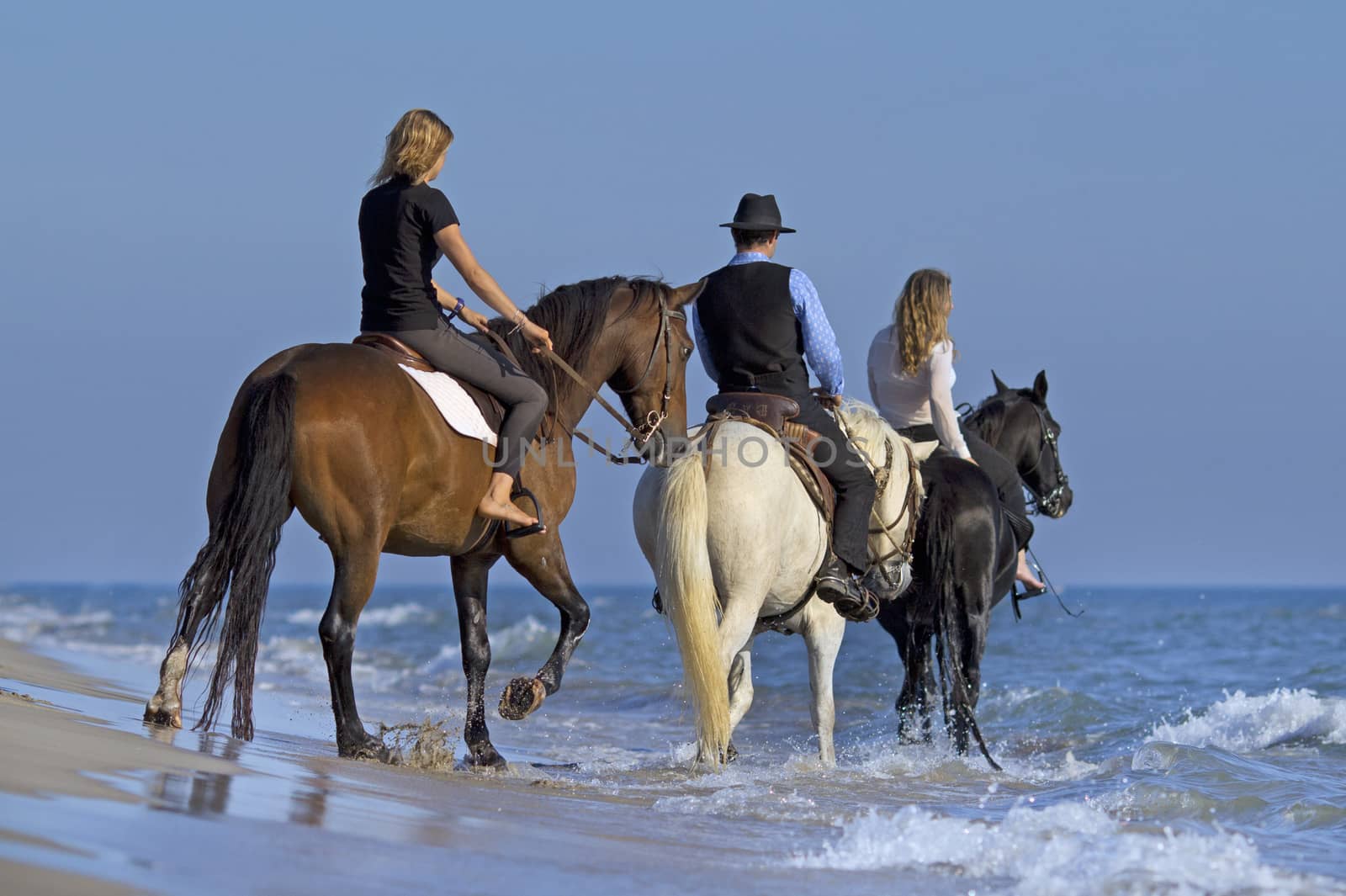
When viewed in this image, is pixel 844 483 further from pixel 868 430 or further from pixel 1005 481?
pixel 1005 481

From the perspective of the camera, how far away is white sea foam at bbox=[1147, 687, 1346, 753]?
9.24 m

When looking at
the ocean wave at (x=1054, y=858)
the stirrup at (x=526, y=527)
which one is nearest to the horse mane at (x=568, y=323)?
the stirrup at (x=526, y=527)

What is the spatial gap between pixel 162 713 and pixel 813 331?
327 cm

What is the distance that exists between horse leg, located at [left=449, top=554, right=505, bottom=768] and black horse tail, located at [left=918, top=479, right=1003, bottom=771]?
7.98 ft

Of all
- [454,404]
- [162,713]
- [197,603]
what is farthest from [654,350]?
[162,713]

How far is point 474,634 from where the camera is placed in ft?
22.0

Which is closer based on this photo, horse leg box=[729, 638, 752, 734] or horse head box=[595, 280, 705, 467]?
horse leg box=[729, 638, 752, 734]

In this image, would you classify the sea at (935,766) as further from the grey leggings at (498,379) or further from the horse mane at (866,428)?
the horse mane at (866,428)

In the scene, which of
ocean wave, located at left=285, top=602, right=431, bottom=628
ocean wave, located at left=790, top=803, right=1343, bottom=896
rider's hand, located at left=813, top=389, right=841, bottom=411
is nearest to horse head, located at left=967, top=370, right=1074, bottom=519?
rider's hand, located at left=813, top=389, right=841, bottom=411

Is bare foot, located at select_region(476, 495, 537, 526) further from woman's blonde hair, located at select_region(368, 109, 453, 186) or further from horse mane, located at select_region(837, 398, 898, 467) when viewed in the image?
horse mane, located at select_region(837, 398, 898, 467)

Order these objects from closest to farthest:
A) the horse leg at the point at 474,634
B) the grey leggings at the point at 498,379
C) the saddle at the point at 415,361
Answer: the saddle at the point at 415,361 → the grey leggings at the point at 498,379 → the horse leg at the point at 474,634

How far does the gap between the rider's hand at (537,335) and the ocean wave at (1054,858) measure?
290 cm

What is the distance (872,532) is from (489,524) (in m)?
1.98

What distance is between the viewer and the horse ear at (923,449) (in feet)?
24.1
